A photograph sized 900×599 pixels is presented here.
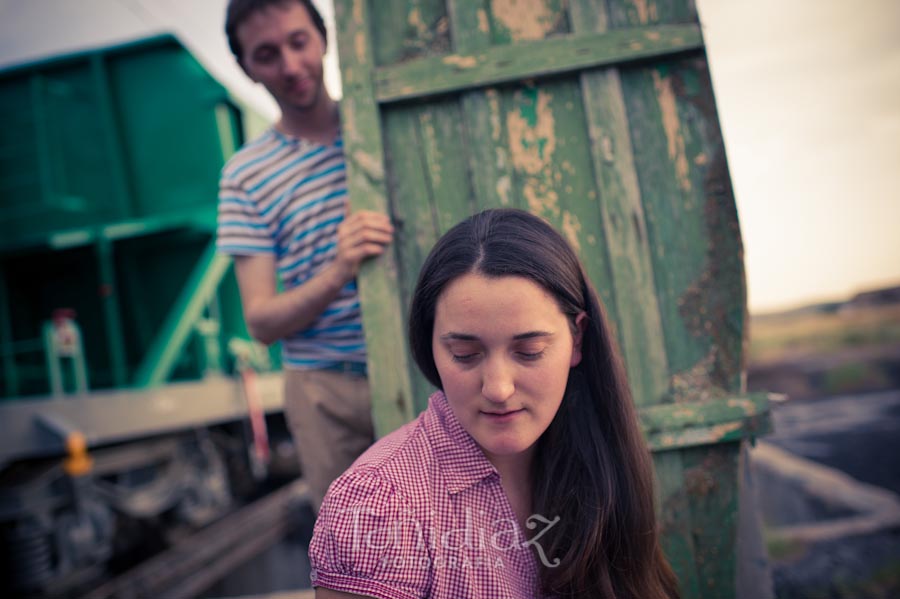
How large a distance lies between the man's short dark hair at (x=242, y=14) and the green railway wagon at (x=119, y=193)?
4.91 metres

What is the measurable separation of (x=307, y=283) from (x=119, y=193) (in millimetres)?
6641

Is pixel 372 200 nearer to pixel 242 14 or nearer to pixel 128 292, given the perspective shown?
pixel 242 14

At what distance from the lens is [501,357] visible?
1279 millimetres

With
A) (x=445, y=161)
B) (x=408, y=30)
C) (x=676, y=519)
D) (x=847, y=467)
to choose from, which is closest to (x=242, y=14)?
(x=408, y=30)

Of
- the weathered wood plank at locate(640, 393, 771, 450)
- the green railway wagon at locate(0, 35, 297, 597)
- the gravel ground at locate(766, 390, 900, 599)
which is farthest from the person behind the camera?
the green railway wagon at locate(0, 35, 297, 597)

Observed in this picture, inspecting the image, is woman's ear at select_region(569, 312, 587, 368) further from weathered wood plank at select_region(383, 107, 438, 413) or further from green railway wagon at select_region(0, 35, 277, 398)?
green railway wagon at select_region(0, 35, 277, 398)

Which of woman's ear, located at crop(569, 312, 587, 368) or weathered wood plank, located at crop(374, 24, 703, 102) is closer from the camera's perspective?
woman's ear, located at crop(569, 312, 587, 368)

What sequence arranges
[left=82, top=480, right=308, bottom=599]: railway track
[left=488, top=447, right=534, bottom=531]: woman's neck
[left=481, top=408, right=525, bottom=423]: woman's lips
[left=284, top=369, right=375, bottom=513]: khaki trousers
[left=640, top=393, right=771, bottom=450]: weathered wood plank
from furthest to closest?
[left=82, top=480, right=308, bottom=599]: railway track → [left=284, top=369, right=375, bottom=513]: khaki trousers → [left=640, top=393, right=771, bottom=450]: weathered wood plank → [left=488, top=447, right=534, bottom=531]: woman's neck → [left=481, top=408, right=525, bottom=423]: woman's lips

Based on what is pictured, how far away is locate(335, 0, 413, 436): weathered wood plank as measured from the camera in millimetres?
1926

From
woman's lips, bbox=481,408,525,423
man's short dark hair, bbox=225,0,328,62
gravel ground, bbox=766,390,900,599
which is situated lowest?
gravel ground, bbox=766,390,900,599

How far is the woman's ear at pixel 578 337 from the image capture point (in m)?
1.44

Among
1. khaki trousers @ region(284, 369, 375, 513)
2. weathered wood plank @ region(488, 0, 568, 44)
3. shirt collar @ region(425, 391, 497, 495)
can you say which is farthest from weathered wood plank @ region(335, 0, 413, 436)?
shirt collar @ region(425, 391, 497, 495)

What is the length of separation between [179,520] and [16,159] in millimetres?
4033

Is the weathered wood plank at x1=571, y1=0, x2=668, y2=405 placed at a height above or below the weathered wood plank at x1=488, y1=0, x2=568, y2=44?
below
